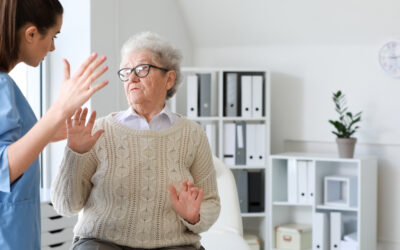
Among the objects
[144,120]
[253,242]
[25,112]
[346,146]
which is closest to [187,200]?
[144,120]

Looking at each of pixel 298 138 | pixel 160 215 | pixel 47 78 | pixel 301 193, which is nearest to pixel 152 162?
pixel 160 215

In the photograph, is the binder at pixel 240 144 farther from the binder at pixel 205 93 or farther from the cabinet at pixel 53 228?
the cabinet at pixel 53 228

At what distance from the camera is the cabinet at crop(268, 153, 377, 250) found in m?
3.59

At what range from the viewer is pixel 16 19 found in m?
1.33

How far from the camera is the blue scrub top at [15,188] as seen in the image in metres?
1.31

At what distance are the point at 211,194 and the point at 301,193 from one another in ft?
6.44

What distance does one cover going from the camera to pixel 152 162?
1.87 metres

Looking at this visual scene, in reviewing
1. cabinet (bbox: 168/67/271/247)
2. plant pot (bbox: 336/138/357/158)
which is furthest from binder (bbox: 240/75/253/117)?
plant pot (bbox: 336/138/357/158)

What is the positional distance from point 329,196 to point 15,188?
276 centimetres

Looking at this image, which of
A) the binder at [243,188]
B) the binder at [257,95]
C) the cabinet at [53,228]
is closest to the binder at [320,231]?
the binder at [243,188]

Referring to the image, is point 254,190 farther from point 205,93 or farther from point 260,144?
point 205,93

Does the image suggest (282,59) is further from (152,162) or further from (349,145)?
(152,162)

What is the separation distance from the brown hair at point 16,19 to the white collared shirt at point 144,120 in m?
0.61

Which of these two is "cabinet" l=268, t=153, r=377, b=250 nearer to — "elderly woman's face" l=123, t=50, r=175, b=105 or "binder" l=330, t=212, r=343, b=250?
"binder" l=330, t=212, r=343, b=250
